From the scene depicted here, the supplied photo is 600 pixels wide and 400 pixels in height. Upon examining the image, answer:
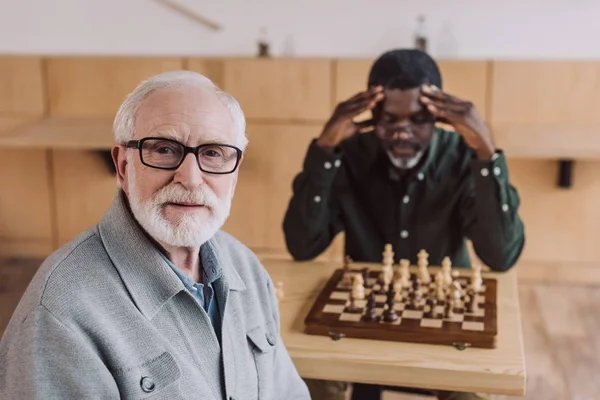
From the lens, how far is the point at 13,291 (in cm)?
436

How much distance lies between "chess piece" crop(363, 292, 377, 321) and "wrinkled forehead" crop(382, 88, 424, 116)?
0.69 m

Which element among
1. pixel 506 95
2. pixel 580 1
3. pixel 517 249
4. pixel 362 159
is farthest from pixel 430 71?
pixel 580 1

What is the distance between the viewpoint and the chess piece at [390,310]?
5.98ft

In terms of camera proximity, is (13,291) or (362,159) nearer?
(362,159)

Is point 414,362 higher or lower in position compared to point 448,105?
lower

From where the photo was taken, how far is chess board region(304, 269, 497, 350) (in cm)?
174

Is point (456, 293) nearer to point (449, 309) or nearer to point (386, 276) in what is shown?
point (449, 309)

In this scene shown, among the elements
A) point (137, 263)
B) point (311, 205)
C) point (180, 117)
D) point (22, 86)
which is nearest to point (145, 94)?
point (180, 117)

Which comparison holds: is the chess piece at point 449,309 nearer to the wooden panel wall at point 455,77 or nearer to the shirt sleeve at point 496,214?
the shirt sleeve at point 496,214

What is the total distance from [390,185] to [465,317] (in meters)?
0.78

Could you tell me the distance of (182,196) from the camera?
1396 millimetres

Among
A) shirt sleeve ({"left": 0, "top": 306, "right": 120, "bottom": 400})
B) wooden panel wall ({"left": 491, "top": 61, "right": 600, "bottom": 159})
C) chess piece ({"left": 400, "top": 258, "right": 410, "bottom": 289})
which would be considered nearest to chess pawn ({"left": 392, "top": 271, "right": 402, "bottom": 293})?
chess piece ({"left": 400, "top": 258, "right": 410, "bottom": 289})

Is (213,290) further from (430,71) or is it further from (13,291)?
(13,291)

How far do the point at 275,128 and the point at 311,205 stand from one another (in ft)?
7.17
